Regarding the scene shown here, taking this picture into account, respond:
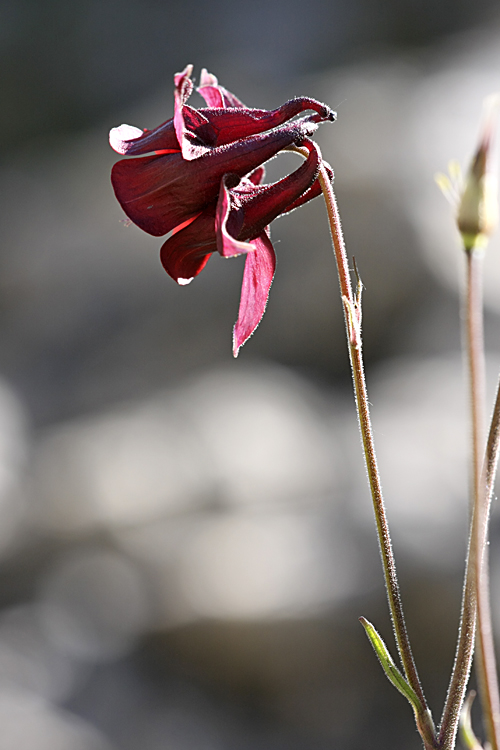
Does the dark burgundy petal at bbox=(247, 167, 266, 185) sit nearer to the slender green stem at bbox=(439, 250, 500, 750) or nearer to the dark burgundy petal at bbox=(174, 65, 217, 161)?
the dark burgundy petal at bbox=(174, 65, 217, 161)

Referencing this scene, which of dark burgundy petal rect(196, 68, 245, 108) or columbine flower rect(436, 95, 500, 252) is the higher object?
dark burgundy petal rect(196, 68, 245, 108)

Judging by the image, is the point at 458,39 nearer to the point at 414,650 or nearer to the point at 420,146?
the point at 420,146

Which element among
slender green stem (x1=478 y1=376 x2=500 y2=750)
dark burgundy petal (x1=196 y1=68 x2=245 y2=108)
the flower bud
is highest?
dark burgundy petal (x1=196 y1=68 x2=245 y2=108)

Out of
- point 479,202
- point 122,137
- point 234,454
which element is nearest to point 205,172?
point 122,137

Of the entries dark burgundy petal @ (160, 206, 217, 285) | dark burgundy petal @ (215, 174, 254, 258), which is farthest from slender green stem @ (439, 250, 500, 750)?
dark burgundy petal @ (160, 206, 217, 285)

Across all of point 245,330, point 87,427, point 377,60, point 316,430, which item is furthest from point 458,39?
point 245,330

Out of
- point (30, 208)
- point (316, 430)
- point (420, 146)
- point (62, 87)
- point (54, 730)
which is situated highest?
point (62, 87)

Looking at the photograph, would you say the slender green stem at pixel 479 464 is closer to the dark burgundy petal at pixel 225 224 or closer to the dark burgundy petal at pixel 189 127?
the dark burgundy petal at pixel 225 224
